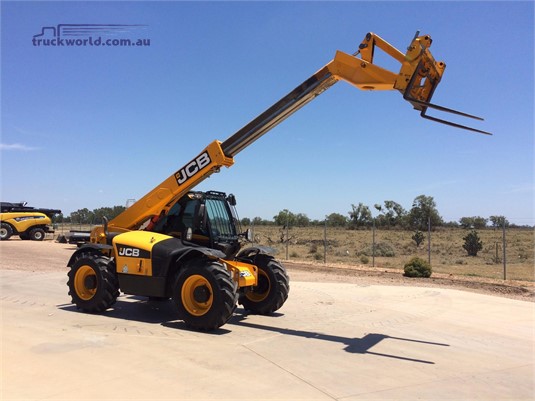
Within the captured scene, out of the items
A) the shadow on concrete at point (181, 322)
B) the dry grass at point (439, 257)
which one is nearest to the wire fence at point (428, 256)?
the dry grass at point (439, 257)

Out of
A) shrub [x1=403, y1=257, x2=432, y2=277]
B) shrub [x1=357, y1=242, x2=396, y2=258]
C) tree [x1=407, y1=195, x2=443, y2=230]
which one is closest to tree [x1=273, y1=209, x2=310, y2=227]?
tree [x1=407, y1=195, x2=443, y2=230]

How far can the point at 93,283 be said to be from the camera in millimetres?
9289

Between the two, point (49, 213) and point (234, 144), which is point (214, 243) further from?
point (49, 213)

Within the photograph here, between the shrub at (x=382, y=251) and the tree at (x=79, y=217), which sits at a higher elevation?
the tree at (x=79, y=217)

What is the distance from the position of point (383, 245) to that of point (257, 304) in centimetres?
2359

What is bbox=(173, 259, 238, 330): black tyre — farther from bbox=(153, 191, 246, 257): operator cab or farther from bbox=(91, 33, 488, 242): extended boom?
bbox=(91, 33, 488, 242): extended boom

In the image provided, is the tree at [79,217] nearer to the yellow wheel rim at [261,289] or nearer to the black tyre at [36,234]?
the black tyre at [36,234]

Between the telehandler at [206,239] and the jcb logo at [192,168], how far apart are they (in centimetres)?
2

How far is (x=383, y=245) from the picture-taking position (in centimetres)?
3175

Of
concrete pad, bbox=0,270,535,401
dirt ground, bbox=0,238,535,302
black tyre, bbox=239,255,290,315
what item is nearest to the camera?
concrete pad, bbox=0,270,535,401

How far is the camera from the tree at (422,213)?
49.5 metres

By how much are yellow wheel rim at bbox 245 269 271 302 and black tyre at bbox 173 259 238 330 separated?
182 cm

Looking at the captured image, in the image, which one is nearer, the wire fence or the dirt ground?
the dirt ground

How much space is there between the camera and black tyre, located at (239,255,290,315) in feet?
31.0
